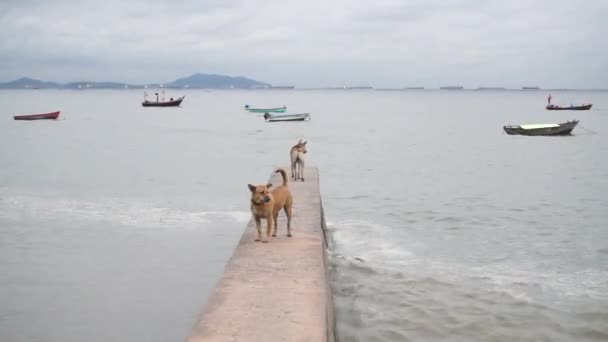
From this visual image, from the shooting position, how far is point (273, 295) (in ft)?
21.0

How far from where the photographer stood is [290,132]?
56062 mm

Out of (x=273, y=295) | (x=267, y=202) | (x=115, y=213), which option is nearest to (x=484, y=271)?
(x=267, y=202)

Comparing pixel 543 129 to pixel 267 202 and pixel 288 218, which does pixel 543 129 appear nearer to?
pixel 288 218

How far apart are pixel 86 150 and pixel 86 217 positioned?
22.6m

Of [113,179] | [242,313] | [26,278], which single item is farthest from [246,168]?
[242,313]

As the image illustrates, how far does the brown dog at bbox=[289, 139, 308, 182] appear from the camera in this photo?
13539 mm

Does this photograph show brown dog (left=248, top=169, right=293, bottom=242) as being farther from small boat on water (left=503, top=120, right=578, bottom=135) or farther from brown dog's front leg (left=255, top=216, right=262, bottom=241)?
small boat on water (left=503, top=120, right=578, bottom=135)

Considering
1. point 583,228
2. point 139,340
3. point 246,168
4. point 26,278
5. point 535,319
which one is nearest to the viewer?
Result: point 139,340

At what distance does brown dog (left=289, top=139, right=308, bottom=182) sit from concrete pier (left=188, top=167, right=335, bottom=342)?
438 cm

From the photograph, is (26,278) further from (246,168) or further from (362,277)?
(246,168)

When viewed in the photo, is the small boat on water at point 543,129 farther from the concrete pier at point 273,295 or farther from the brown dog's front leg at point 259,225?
the brown dog's front leg at point 259,225

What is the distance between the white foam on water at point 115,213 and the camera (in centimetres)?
1527

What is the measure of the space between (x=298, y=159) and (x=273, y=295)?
7.51 metres

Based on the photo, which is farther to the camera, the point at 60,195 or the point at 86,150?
the point at 86,150
